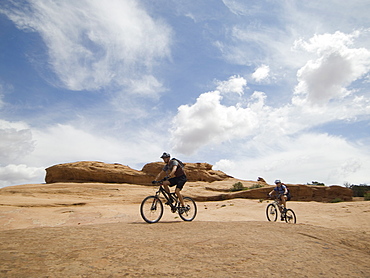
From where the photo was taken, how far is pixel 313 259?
310 centimetres

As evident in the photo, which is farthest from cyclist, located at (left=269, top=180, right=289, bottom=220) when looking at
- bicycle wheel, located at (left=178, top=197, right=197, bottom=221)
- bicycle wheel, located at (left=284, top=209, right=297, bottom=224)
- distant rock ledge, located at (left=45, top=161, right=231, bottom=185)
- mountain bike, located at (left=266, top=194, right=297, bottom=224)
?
distant rock ledge, located at (left=45, top=161, right=231, bottom=185)

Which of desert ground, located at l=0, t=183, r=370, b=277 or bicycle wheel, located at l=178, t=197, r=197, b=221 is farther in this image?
bicycle wheel, located at l=178, t=197, r=197, b=221

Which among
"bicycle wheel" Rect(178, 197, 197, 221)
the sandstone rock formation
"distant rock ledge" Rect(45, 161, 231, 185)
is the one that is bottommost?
"bicycle wheel" Rect(178, 197, 197, 221)

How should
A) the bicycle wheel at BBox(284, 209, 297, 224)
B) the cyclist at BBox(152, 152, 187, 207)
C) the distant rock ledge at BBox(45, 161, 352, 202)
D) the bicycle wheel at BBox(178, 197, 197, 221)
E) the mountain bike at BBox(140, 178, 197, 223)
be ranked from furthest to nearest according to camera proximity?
the distant rock ledge at BBox(45, 161, 352, 202)
the bicycle wheel at BBox(284, 209, 297, 224)
the bicycle wheel at BBox(178, 197, 197, 221)
the cyclist at BBox(152, 152, 187, 207)
the mountain bike at BBox(140, 178, 197, 223)

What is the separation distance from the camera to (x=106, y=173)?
36469 millimetres

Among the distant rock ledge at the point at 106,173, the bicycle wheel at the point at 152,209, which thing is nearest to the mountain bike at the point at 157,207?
the bicycle wheel at the point at 152,209

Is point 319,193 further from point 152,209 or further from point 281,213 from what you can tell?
point 152,209

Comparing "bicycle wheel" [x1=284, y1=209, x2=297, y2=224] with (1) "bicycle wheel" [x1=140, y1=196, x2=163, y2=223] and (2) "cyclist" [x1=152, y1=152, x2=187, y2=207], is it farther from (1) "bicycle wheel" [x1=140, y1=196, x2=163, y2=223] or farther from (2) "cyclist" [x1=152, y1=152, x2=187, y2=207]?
(1) "bicycle wheel" [x1=140, y1=196, x2=163, y2=223]

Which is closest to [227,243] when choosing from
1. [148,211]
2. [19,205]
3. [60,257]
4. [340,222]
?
[60,257]

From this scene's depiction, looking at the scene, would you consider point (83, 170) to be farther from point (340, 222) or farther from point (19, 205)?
point (340, 222)

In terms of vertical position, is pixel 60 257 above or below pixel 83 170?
below

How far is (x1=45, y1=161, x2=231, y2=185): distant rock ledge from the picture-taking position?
3550 cm

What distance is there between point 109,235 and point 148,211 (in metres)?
3.05

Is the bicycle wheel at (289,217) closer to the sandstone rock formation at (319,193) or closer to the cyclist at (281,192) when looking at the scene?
the cyclist at (281,192)
